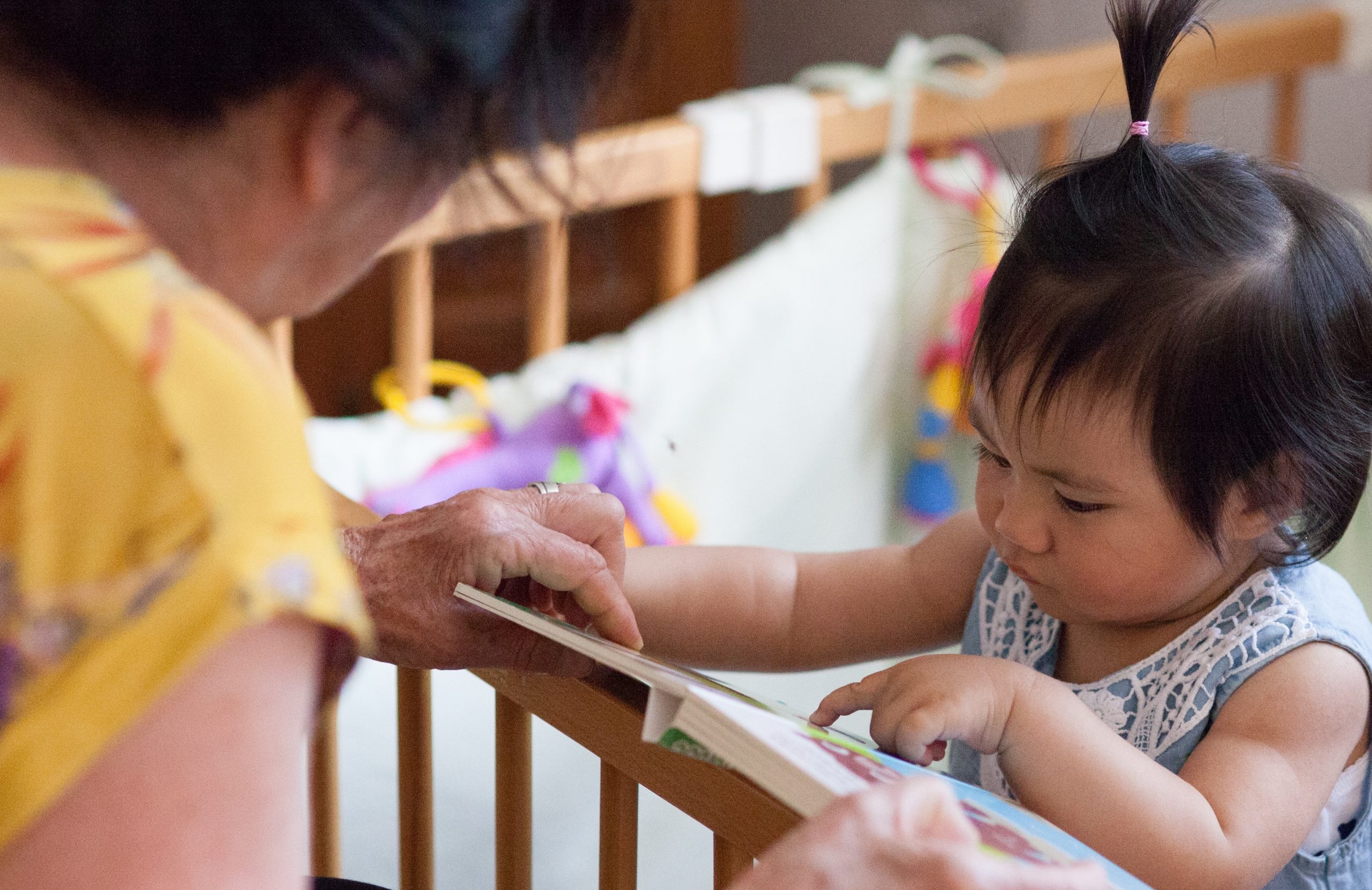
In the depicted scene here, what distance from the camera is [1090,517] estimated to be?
661 mm

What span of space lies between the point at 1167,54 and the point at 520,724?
1.61ft

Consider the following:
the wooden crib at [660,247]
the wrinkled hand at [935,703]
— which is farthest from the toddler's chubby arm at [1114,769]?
the wooden crib at [660,247]

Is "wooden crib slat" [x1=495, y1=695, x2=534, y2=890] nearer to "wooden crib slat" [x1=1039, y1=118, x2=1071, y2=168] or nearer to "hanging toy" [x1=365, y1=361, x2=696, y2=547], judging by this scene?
"hanging toy" [x1=365, y1=361, x2=696, y2=547]

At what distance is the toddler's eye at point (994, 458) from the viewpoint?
70 cm

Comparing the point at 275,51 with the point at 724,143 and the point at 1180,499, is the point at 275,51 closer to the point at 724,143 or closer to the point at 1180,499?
the point at 1180,499

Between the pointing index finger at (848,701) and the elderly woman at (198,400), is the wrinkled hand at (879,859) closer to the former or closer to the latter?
the elderly woman at (198,400)

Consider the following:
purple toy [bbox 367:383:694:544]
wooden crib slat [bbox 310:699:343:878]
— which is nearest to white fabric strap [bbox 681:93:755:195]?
purple toy [bbox 367:383:694:544]

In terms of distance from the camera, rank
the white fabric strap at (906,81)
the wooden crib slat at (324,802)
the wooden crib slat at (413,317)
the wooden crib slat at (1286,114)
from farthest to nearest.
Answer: the wooden crib slat at (1286,114) < the white fabric strap at (906,81) < the wooden crib slat at (413,317) < the wooden crib slat at (324,802)

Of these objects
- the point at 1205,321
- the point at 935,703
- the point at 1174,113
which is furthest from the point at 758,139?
the point at 935,703

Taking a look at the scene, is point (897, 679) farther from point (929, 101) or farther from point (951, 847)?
point (929, 101)

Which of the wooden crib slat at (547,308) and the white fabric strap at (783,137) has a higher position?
the white fabric strap at (783,137)

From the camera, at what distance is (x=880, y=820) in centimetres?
37

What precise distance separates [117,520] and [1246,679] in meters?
0.54

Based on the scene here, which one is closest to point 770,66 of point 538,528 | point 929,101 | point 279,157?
point 929,101
